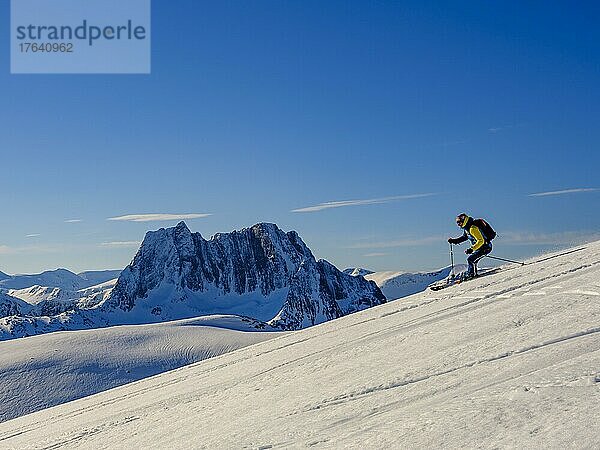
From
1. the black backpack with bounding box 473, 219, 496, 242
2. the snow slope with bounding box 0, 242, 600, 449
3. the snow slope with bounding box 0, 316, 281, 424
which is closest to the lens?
the snow slope with bounding box 0, 242, 600, 449

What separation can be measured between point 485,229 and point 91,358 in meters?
22.1

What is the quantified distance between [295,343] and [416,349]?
6061 mm

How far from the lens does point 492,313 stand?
460 inches

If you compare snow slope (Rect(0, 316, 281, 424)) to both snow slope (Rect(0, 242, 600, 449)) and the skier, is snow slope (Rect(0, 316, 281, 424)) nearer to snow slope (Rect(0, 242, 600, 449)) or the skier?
snow slope (Rect(0, 242, 600, 449))

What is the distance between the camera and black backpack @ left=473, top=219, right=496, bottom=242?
17.7 meters

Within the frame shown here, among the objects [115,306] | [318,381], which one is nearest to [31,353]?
[318,381]

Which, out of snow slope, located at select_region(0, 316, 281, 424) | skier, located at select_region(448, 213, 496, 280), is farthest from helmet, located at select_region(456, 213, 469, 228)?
snow slope, located at select_region(0, 316, 281, 424)

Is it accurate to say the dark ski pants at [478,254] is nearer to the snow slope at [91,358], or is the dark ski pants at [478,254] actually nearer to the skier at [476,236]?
the skier at [476,236]

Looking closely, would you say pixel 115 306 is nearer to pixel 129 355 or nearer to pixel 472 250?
pixel 129 355

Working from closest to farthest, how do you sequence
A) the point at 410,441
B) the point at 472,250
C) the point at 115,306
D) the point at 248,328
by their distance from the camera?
the point at 410,441, the point at 472,250, the point at 248,328, the point at 115,306

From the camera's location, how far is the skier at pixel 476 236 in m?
17.7

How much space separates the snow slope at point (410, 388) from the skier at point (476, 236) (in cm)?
200

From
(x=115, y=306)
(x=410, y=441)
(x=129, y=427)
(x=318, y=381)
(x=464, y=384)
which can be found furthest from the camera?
(x=115, y=306)

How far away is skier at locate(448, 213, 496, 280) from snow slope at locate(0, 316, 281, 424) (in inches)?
718
